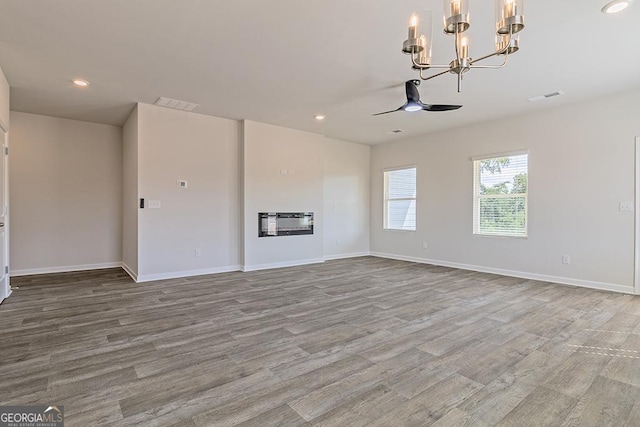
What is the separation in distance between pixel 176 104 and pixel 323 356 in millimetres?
4364

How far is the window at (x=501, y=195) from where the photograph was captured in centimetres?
547

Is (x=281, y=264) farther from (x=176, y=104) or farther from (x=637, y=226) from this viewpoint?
(x=637, y=226)

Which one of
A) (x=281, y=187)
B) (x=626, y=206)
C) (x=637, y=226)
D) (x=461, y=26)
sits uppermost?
(x=461, y=26)

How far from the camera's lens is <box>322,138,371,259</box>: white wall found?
24.2 feet

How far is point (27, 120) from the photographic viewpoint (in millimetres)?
5418

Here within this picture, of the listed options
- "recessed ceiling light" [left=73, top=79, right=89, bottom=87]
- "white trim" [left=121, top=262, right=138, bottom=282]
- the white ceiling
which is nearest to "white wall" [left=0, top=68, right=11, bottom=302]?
the white ceiling

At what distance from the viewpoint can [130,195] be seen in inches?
215

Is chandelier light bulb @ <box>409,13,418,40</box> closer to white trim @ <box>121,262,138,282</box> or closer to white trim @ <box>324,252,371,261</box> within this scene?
white trim @ <box>121,262,138,282</box>

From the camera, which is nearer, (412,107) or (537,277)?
(412,107)

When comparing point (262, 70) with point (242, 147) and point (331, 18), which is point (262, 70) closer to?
point (331, 18)

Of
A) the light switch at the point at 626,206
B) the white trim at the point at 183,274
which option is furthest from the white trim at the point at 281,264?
the light switch at the point at 626,206

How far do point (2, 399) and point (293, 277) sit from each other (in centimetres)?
374

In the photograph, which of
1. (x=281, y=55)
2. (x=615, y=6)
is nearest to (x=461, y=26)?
(x=615, y=6)

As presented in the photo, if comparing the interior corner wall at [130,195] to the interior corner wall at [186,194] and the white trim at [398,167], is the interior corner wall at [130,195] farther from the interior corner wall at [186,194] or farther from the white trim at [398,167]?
the white trim at [398,167]
